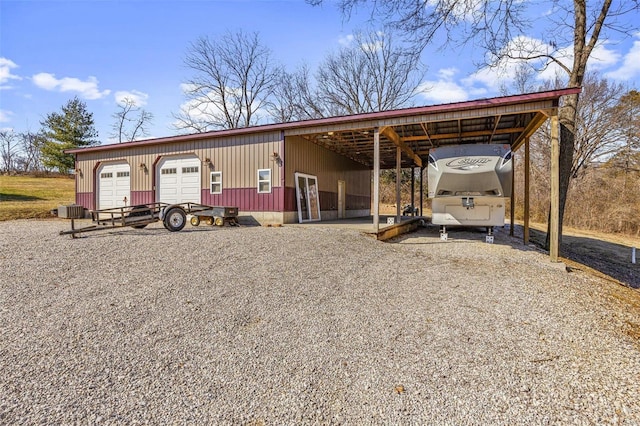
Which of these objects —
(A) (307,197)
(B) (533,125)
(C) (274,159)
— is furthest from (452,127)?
(C) (274,159)

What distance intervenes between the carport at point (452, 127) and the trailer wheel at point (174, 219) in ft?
13.3

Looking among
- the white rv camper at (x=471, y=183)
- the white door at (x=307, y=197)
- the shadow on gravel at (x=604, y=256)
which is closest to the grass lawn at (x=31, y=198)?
the white door at (x=307, y=197)

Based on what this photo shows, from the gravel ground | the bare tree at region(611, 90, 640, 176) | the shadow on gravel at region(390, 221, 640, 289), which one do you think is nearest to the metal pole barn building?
the shadow on gravel at region(390, 221, 640, 289)

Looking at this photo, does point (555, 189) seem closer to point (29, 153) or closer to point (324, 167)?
point (324, 167)

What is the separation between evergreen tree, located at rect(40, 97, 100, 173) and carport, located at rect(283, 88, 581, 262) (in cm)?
2792

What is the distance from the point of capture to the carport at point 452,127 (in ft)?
21.9

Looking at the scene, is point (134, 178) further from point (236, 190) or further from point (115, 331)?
point (115, 331)

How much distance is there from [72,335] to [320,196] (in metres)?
10.7

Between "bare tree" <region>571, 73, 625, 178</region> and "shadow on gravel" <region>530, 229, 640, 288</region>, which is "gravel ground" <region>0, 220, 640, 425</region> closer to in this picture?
"shadow on gravel" <region>530, 229, 640, 288</region>

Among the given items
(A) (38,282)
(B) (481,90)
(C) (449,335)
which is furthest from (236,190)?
(B) (481,90)

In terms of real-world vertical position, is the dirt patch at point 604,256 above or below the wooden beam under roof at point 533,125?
below

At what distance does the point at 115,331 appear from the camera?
115 inches

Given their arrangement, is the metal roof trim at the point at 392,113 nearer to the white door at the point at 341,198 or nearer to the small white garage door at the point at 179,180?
the small white garage door at the point at 179,180

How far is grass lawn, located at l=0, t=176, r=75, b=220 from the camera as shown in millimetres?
13000
